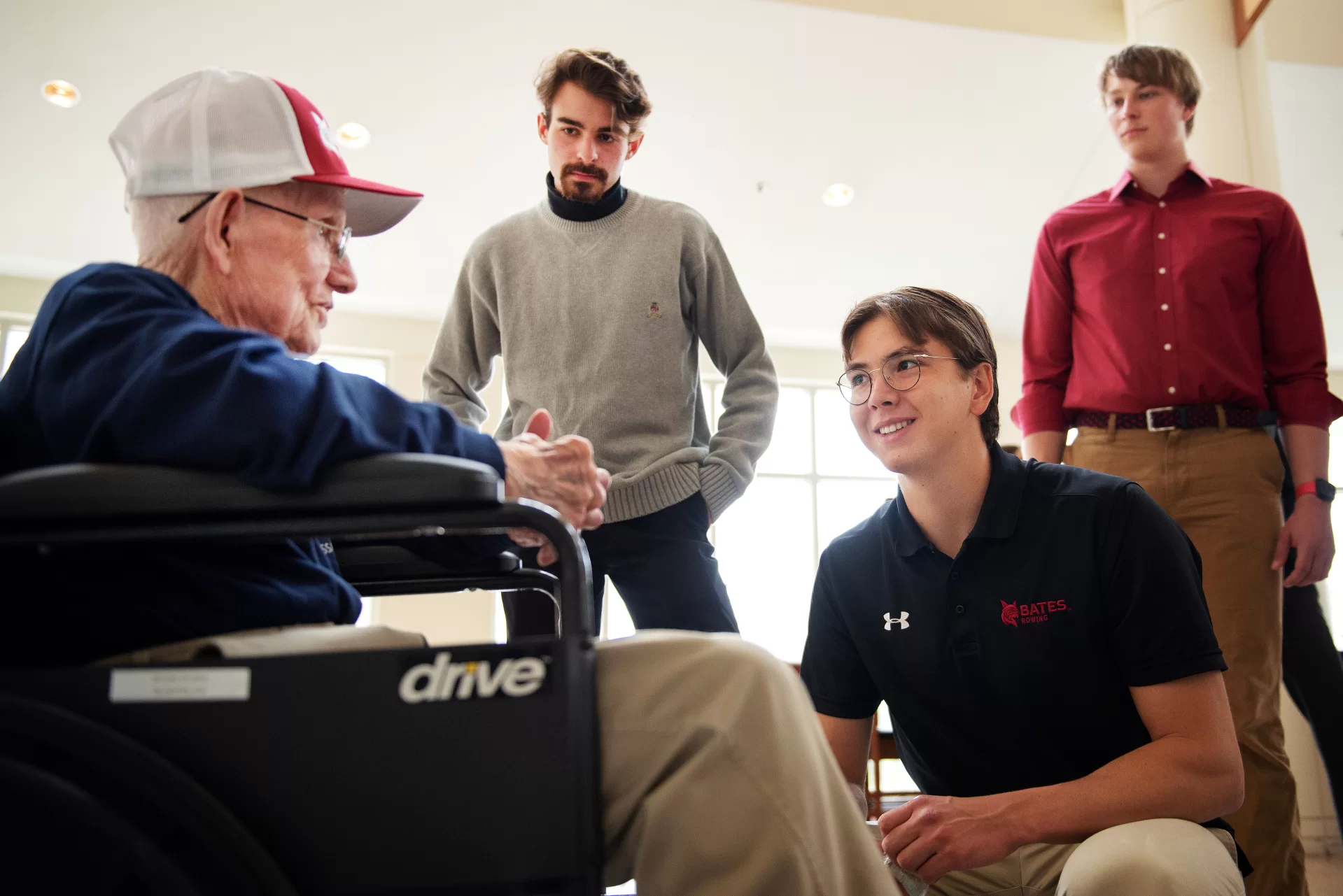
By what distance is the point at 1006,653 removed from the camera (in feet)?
4.22

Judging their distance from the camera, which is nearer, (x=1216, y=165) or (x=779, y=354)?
(x=1216, y=165)

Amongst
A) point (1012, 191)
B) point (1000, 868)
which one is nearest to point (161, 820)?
point (1000, 868)

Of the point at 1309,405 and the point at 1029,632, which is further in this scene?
the point at 1309,405

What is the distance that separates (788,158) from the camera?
630 cm

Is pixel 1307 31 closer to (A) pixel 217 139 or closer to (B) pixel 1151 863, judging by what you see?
(B) pixel 1151 863

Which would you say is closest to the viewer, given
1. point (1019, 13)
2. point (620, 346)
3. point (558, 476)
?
point (558, 476)

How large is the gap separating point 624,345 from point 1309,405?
1389 mm

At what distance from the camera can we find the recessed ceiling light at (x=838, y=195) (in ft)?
21.6

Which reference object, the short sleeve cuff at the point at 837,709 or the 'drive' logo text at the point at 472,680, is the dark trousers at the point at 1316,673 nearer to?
A: the short sleeve cuff at the point at 837,709

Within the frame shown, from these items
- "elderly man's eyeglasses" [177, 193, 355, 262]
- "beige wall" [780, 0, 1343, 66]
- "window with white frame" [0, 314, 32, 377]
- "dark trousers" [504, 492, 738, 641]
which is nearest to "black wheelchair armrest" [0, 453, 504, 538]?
"elderly man's eyeglasses" [177, 193, 355, 262]

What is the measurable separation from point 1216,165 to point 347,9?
3954 mm

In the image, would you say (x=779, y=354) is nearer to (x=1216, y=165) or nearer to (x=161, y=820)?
(x=1216, y=165)

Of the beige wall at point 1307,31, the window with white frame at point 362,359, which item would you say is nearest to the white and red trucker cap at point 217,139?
the beige wall at point 1307,31

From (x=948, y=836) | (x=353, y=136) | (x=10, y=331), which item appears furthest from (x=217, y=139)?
(x=10, y=331)
